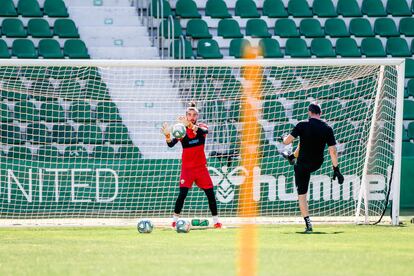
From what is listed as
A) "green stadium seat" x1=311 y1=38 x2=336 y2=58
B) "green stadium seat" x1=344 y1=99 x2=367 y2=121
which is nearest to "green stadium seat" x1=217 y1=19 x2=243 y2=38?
"green stadium seat" x1=311 y1=38 x2=336 y2=58

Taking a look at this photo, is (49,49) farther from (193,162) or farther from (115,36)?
(193,162)

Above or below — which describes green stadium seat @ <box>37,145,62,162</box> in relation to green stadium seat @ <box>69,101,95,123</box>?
below

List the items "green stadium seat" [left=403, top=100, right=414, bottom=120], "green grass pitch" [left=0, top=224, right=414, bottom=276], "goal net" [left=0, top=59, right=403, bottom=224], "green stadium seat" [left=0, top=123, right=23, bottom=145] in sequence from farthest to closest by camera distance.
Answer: "green stadium seat" [left=403, top=100, right=414, bottom=120] → "green stadium seat" [left=0, top=123, right=23, bottom=145] → "goal net" [left=0, top=59, right=403, bottom=224] → "green grass pitch" [left=0, top=224, right=414, bottom=276]

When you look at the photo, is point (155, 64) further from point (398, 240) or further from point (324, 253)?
point (324, 253)

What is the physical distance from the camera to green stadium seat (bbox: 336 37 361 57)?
26953 millimetres

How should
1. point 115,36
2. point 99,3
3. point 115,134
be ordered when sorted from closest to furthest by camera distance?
point 115,134 → point 115,36 → point 99,3

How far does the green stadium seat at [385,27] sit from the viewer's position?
27.6m

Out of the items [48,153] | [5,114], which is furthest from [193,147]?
[5,114]

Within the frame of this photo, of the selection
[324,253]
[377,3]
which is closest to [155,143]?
[377,3]

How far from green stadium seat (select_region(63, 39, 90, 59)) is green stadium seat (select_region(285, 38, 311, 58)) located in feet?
16.3

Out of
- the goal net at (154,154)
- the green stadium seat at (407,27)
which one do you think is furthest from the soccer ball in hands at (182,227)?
the green stadium seat at (407,27)

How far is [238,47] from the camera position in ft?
85.6

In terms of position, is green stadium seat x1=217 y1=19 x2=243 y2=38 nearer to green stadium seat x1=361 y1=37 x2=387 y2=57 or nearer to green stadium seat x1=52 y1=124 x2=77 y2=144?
green stadium seat x1=361 y1=37 x2=387 y2=57

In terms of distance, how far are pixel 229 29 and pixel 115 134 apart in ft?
19.1
